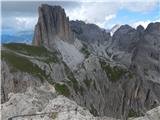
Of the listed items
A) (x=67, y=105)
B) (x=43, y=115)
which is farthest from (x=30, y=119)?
Answer: (x=67, y=105)

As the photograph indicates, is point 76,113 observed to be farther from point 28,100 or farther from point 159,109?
point 28,100

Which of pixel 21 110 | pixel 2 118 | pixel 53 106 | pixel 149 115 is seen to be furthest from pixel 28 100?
pixel 149 115

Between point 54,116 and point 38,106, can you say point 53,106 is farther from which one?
point 38,106

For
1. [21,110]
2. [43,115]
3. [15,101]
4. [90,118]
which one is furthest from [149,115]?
[15,101]

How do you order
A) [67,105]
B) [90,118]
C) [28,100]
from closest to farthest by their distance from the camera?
[90,118] < [67,105] < [28,100]

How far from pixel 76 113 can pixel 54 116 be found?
1.90 metres

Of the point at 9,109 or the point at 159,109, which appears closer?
the point at 159,109

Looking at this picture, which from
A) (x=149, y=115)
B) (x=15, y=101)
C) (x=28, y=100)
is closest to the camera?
(x=149, y=115)

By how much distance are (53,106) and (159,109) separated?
1128 cm

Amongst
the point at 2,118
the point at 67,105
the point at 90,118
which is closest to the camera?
the point at 90,118

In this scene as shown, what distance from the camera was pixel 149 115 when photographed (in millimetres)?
38781

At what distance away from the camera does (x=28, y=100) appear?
46.4 meters

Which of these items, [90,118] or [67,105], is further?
[67,105]

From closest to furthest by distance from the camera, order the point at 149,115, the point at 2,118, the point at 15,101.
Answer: the point at 149,115, the point at 2,118, the point at 15,101
